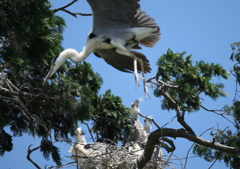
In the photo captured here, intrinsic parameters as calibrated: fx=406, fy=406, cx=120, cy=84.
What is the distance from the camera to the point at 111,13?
4789mm

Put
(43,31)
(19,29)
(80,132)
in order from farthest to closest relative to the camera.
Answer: (80,132) → (43,31) → (19,29)

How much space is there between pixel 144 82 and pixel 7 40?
1721 mm

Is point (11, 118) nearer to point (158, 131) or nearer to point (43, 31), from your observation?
point (43, 31)

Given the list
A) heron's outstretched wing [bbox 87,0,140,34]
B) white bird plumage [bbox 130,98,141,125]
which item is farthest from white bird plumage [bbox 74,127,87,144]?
heron's outstretched wing [bbox 87,0,140,34]

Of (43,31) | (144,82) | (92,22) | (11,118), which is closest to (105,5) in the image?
(92,22)

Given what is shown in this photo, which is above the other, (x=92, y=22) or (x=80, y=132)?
(x=92, y=22)

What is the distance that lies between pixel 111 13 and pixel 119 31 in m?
0.25

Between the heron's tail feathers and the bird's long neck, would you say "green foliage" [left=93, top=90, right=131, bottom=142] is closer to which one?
the bird's long neck

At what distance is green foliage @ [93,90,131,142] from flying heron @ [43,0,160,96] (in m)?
0.84

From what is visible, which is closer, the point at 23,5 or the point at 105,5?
the point at 23,5

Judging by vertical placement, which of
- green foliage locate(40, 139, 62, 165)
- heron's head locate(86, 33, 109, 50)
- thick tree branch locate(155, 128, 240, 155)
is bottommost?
thick tree branch locate(155, 128, 240, 155)

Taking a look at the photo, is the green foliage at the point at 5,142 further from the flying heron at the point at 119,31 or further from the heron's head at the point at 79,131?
the flying heron at the point at 119,31

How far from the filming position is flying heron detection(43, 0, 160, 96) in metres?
4.71

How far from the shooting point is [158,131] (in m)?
3.76
